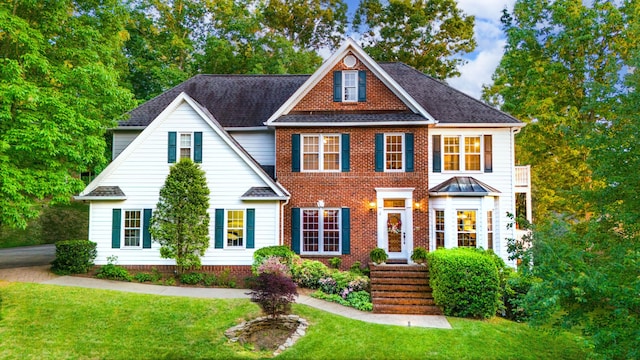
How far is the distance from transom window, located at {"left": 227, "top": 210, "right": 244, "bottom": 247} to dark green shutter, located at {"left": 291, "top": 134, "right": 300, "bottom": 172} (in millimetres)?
2948

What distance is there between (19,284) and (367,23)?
31.2 m

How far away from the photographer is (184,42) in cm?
2795

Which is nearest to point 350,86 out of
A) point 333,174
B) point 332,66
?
point 332,66

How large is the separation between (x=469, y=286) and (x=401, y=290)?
7.71 feet

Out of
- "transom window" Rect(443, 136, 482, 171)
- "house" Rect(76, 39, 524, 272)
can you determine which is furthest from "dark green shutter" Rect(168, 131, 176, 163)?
"transom window" Rect(443, 136, 482, 171)

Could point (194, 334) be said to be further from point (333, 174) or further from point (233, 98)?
point (233, 98)

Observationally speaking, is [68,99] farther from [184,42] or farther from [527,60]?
[527,60]

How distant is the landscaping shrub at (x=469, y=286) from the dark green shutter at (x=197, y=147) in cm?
992

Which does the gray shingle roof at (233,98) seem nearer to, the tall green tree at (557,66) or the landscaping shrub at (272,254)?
the landscaping shrub at (272,254)

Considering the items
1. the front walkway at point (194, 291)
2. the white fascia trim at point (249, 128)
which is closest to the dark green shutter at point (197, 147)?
the white fascia trim at point (249, 128)

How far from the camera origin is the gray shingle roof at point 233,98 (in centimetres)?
1752

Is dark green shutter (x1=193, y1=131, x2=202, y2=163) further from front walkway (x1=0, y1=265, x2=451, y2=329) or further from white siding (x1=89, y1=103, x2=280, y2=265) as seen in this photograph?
front walkway (x1=0, y1=265, x2=451, y2=329)

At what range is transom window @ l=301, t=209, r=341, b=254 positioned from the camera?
620 inches

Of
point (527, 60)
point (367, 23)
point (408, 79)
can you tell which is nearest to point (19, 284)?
point (408, 79)
